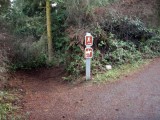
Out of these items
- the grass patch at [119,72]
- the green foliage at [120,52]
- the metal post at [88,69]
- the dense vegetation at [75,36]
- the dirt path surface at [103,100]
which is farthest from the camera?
the dense vegetation at [75,36]

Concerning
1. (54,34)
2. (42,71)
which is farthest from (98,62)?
(54,34)

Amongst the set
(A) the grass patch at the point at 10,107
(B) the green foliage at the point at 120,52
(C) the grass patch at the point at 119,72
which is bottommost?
(A) the grass patch at the point at 10,107

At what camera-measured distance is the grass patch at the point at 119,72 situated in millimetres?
8602

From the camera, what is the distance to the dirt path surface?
236 inches

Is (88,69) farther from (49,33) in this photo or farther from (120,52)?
(49,33)

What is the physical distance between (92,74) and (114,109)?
3015mm

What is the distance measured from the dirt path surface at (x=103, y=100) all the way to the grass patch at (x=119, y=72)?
1.02 ft

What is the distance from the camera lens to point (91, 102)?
684 cm

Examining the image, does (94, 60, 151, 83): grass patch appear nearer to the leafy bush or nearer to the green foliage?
the green foliage

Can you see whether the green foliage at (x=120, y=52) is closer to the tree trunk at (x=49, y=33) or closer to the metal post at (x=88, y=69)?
the metal post at (x=88, y=69)

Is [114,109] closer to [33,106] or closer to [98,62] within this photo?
[33,106]

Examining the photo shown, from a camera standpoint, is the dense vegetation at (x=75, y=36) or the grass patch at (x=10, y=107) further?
the dense vegetation at (x=75, y=36)

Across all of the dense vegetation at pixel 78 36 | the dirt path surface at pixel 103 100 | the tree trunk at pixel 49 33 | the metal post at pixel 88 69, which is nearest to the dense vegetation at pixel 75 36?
the dense vegetation at pixel 78 36

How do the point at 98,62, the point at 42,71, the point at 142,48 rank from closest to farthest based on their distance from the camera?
the point at 98,62 < the point at 142,48 < the point at 42,71
